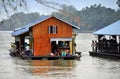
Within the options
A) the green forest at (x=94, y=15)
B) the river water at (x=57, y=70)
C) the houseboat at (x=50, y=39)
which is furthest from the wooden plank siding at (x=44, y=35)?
the green forest at (x=94, y=15)

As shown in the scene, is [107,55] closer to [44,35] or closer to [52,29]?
[52,29]

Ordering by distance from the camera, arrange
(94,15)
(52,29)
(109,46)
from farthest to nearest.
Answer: (94,15) < (109,46) < (52,29)

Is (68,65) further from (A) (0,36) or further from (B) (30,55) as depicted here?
(A) (0,36)

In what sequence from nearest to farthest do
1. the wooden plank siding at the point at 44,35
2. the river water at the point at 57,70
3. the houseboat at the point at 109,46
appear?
1. the river water at the point at 57,70
2. the wooden plank siding at the point at 44,35
3. the houseboat at the point at 109,46

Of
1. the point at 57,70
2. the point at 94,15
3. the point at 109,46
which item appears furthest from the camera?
the point at 94,15

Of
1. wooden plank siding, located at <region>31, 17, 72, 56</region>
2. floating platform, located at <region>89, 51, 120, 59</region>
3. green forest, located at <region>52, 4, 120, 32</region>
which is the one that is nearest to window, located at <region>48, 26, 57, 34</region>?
wooden plank siding, located at <region>31, 17, 72, 56</region>

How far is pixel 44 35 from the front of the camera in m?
36.9

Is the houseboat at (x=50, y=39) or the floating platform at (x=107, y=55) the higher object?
the houseboat at (x=50, y=39)

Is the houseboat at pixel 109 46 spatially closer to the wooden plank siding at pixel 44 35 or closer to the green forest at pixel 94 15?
the green forest at pixel 94 15

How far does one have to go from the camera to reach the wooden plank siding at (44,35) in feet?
120

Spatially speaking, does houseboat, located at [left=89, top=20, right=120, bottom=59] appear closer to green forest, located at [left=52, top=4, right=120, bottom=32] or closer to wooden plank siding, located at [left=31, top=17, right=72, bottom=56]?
green forest, located at [left=52, top=4, right=120, bottom=32]

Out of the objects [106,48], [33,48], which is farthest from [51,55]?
[106,48]

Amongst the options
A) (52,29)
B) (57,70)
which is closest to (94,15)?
(52,29)

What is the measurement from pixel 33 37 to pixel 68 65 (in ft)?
20.6
